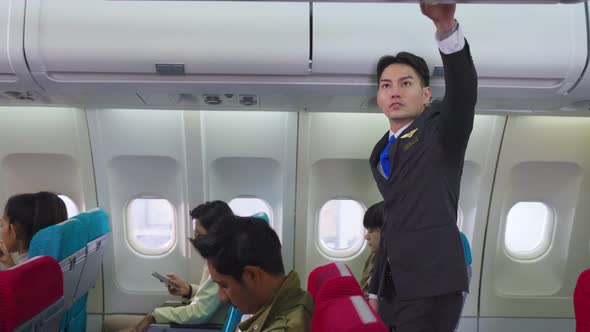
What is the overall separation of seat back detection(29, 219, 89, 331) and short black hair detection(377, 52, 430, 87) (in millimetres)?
2163

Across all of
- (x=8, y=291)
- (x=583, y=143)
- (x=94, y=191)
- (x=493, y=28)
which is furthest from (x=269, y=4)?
(x=583, y=143)

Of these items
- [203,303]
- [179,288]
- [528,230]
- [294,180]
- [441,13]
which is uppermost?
[441,13]

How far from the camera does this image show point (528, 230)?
4.16 m

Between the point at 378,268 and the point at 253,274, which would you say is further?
the point at 378,268

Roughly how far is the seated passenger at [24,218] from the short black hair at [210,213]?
3.35ft

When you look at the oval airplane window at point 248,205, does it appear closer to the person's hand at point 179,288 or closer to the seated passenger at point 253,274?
the person's hand at point 179,288

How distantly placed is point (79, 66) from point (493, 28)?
229cm

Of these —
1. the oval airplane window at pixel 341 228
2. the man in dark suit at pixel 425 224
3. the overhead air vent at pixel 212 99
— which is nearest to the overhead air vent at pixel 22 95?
the overhead air vent at pixel 212 99

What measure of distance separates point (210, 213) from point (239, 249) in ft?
4.46

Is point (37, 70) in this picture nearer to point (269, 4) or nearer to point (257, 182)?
point (269, 4)

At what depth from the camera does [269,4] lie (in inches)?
84.3

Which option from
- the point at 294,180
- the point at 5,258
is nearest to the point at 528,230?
the point at 294,180

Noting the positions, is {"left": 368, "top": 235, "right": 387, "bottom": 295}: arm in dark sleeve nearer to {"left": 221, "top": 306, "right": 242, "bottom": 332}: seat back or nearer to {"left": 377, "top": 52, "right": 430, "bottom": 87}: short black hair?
{"left": 221, "top": 306, "right": 242, "bottom": 332}: seat back

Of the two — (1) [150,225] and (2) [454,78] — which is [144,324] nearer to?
(1) [150,225]
